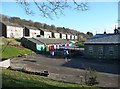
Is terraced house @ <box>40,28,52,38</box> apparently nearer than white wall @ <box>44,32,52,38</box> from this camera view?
Yes

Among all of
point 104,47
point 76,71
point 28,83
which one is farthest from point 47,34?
point 28,83

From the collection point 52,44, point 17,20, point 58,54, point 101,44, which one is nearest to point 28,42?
point 52,44

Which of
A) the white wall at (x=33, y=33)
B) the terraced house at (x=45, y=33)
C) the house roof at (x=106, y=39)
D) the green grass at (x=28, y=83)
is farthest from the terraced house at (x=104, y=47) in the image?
the terraced house at (x=45, y=33)

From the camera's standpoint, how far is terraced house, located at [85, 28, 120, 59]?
41706 mm

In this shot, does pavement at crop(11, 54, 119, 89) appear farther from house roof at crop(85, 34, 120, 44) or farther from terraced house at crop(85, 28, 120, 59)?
house roof at crop(85, 34, 120, 44)

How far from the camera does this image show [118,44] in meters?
41.1

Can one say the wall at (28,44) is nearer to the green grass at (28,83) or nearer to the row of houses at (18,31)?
the row of houses at (18,31)

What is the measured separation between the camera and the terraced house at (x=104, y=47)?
1642 inches

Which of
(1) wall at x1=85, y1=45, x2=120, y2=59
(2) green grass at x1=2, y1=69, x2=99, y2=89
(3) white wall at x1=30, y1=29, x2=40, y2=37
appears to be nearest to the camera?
(2) green grass at x1=2, y1=69, x2=99, y2=89

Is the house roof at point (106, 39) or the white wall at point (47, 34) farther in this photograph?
the white wall at point (47, 34)

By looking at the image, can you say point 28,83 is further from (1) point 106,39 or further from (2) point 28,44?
(2) point 28,44

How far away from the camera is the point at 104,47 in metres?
42.8

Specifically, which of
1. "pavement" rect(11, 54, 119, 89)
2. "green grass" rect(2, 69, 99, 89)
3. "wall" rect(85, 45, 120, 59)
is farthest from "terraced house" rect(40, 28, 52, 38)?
"green grass" rect(2, 69, 99, 89)

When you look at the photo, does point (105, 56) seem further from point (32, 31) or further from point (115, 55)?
point (32, 31)
